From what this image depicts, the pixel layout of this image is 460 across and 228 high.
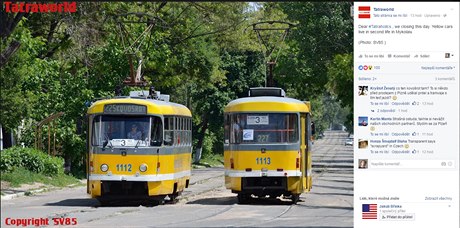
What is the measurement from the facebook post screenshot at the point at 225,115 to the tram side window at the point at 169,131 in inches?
2.7

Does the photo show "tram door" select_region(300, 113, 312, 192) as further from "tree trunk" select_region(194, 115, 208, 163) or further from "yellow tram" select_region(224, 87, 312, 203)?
"tree trunk" select_region(194, 115, 208, 163)

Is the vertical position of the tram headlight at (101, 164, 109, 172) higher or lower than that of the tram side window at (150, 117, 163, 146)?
lower

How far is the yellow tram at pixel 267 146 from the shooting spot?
939 inches

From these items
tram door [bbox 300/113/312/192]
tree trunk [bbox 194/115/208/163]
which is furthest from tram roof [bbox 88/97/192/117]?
tree trunk [bbox 194/115/208/163]

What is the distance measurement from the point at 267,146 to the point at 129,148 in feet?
12.2

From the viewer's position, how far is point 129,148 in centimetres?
2269

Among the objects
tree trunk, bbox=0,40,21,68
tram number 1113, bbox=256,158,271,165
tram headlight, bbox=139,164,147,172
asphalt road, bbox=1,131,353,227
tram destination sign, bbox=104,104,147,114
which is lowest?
asphalt road, bbox=1,131,353,227

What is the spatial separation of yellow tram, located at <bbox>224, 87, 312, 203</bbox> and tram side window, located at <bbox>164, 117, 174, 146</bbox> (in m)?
1.59

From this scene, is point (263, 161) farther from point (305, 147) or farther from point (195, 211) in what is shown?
point (195, 211)

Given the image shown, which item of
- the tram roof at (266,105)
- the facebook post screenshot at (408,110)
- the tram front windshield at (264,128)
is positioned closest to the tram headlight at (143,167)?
the tram front windshield at (264,128)

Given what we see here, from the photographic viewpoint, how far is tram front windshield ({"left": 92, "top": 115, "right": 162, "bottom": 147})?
2279 cm

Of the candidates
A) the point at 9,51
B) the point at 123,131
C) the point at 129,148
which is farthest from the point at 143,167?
the point at 9,51

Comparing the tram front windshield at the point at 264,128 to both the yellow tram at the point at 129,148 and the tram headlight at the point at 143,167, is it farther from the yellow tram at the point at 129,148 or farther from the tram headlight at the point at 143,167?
the tram headlight at the point at 143,167

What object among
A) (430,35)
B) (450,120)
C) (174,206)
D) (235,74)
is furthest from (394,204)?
(235,74)
